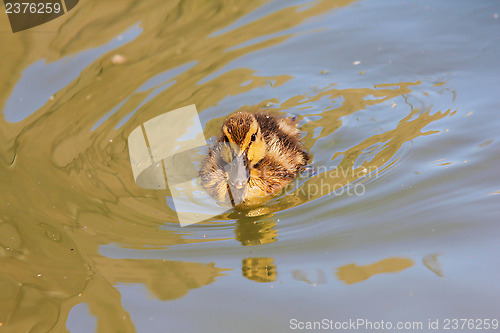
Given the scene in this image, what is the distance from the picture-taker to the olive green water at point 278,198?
255 centimetres

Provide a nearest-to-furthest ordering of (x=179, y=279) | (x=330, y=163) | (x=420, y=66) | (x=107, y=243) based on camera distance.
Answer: (x=179, y=279) < (x=107, y=243) < (x=330, y=163) < (x=420, y=66)

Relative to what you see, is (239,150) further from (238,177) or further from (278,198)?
(278,198)


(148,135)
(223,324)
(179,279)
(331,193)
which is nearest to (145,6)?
(148,135)

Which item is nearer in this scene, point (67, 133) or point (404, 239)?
point (404, 239)

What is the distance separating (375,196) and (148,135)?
1996mm

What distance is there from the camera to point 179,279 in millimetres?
2719

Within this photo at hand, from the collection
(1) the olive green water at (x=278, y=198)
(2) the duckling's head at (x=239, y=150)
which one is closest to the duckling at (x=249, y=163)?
(2) the duckling's head at (x=239, y=150)

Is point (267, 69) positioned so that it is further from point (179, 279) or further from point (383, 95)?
point (179, 279)

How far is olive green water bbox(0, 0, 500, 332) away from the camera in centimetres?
255
